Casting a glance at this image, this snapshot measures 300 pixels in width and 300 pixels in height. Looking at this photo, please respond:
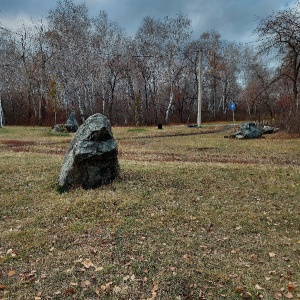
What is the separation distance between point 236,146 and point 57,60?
28.9 meters

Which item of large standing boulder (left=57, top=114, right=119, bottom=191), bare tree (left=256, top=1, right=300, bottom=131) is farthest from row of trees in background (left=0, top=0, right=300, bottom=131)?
large standing boulder (left=57, top=114, right=119, bottom=191)

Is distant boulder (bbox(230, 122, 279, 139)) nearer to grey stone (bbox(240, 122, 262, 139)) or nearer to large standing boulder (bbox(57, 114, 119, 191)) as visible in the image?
grey stone (bbox(240, 122, 262, 139))

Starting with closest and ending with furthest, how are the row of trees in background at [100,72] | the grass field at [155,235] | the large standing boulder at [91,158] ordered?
the grass field at [155,235] → the large standing boulder at [91,158] → the row of trees in background at [100,72]

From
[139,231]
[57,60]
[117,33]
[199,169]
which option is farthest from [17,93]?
[139,231]

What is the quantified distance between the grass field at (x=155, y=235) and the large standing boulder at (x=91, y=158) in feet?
1.17

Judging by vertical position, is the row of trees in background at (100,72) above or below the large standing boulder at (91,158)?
above

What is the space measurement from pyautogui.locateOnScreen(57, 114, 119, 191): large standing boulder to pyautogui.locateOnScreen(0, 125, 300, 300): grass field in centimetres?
36

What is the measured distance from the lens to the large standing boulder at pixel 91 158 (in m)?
7.70

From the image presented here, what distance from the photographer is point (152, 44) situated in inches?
1491

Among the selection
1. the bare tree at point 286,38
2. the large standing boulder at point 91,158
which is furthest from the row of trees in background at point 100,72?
the large standing boulder at point 91,158

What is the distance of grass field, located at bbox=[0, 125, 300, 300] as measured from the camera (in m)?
4.06

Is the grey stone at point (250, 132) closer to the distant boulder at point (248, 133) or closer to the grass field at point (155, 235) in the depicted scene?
the distant boulder at point (248, 133)

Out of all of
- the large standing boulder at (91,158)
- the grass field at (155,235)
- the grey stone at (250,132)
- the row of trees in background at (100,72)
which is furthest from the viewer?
the row of trees in background at (100,72)

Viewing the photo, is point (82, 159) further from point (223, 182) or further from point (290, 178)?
point (290, 178)
